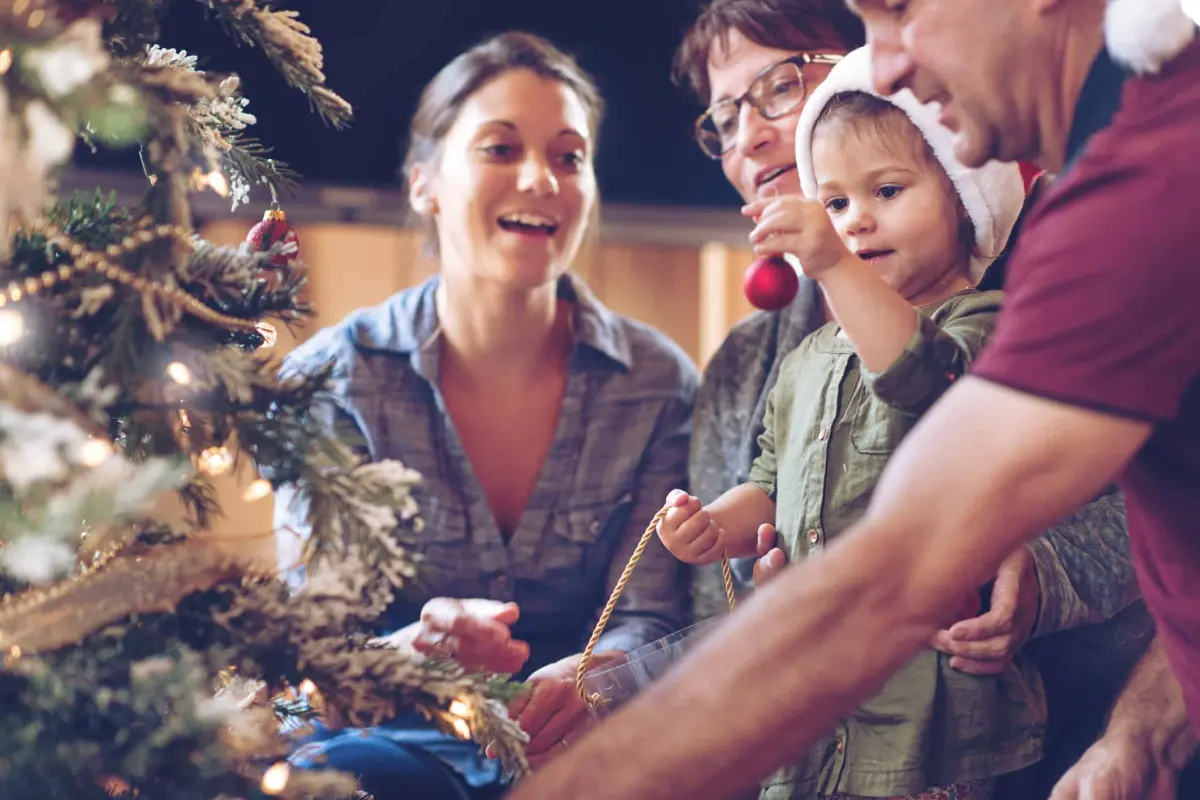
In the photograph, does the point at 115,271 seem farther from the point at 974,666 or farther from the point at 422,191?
the point at 422,191

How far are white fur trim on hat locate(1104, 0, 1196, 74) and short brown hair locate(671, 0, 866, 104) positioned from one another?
2.12 ft

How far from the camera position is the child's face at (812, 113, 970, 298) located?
972 millimetres

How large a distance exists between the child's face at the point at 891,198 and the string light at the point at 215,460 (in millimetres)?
546

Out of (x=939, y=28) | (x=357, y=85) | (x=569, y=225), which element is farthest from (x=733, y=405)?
(x=357, y=85)

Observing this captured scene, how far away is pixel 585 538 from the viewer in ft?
4.46

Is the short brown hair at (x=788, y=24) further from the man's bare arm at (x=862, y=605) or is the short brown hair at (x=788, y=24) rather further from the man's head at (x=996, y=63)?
the man's bare arm at (x=862, y=605)

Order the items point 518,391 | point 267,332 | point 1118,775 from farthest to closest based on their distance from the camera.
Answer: point 518,391 → point 1118,775 → point 267,332

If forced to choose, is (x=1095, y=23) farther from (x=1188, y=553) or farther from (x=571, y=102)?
(x=571, y=102)

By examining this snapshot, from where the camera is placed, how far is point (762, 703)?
0.64m

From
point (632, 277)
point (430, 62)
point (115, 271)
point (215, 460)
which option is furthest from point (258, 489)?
point (632, 277)

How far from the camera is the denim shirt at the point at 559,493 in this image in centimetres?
134

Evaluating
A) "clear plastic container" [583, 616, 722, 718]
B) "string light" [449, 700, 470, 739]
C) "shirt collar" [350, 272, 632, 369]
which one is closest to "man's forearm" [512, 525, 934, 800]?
"string light" [449, 700, 470, 739]

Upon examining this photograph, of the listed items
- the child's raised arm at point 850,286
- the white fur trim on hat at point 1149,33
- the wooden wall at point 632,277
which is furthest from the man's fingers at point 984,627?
the wooden wall at point 632,277

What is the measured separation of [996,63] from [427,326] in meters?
0.89
